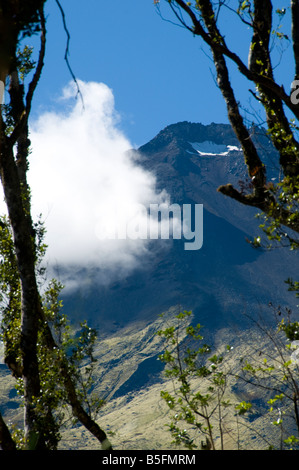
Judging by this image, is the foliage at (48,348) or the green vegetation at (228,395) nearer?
the green vegetation at (228,395)

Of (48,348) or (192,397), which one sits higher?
(48,348)

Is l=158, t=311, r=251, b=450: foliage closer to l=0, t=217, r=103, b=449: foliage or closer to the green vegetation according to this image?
the green vegetation

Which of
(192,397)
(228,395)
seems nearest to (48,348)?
(192,397)

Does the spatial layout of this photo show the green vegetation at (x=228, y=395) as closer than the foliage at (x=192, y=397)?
Yes

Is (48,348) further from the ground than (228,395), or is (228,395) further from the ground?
(48,348)

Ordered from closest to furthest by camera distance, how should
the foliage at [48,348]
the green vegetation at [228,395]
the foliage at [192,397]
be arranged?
the green vegetation at [228,395] < the foliage at [192,397] < the foliage at [48,348]

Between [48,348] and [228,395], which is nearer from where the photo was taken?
[228,395]

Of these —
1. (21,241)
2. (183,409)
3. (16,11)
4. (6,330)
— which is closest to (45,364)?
(6,330)

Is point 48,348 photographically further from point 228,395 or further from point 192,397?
point 228,395

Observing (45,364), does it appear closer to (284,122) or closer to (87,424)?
Result: (87,424)

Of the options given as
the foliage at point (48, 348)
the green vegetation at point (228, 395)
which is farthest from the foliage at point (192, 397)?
the foliage at point (48, 348)

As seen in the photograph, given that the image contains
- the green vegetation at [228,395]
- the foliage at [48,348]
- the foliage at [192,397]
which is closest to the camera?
the green vegetation at [228,395]

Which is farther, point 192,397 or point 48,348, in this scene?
point 48,348

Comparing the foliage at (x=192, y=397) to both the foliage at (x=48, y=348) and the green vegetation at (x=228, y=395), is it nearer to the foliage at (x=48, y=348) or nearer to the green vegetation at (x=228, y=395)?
the green vegetation at (x=228, y=395)
